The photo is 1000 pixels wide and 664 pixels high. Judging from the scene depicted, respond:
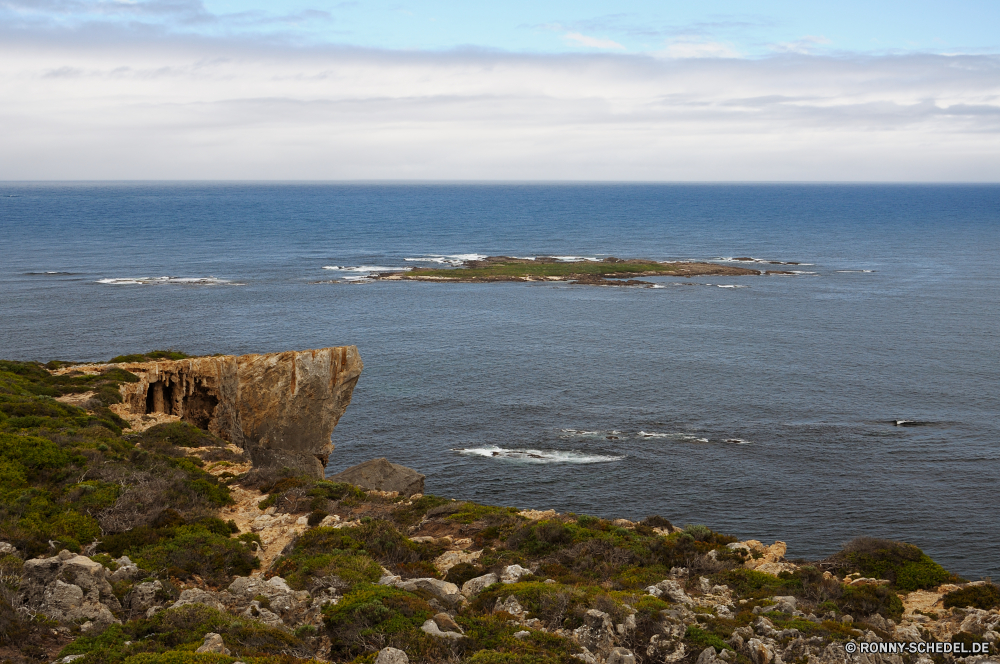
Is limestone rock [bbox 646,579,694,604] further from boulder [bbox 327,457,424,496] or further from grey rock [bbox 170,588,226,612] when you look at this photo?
boulder [bbox 327,457,424,496]

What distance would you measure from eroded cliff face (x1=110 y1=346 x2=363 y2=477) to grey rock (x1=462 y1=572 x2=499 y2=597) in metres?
21.2

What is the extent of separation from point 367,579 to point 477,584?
322 centimetres

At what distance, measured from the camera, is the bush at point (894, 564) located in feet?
87.8

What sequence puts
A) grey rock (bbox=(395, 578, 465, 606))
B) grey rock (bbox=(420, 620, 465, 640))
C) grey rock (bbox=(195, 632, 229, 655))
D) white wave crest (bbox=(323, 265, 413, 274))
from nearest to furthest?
1. grey rock (bbox=(195, 632, 229, 655))
2. grey rock (bbox=(420, 620, 465, 640))
3. grey rock (bbox=(395, 578, 465, 606))
4. white wave crest (bbox=(323, 265, 413, 274))

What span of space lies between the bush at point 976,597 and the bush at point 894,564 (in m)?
2.25

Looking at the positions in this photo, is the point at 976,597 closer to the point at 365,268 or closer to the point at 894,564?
the point at 894,564

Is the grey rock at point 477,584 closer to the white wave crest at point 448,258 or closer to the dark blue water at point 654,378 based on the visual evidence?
the dark blue water at point 654,378

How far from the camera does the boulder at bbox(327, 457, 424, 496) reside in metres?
45.2

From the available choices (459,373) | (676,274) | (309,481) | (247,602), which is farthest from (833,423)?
(676,274)

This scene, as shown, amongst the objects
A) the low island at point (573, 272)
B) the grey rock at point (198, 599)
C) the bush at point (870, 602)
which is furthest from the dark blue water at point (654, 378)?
the grey rock at point (198, 599)

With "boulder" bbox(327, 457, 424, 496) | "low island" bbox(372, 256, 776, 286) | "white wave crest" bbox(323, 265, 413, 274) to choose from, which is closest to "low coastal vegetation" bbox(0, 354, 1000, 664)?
"boulder" bbox(327, 457, 424, 496)

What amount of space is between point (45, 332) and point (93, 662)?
294 feet

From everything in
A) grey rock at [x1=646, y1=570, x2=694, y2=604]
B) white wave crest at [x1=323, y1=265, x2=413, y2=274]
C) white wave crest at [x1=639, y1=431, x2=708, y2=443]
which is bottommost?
white wave crest at [x1=639, y1=431, x2=708, y2=443]

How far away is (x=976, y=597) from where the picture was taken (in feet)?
77.7
